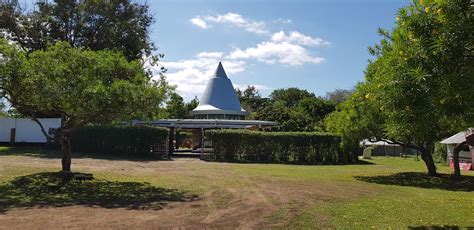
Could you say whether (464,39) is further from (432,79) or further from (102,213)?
(102,213)

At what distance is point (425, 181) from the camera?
64.0 feet

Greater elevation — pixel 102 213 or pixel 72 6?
pixel 72 6

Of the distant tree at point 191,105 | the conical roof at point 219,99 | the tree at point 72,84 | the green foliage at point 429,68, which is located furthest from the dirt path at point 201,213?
the distant tree at point 191,105

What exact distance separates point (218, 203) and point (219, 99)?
3758cm

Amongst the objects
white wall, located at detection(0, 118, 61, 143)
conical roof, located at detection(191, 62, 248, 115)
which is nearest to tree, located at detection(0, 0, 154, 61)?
white wall, located at detection(0, 118, 61, 143)

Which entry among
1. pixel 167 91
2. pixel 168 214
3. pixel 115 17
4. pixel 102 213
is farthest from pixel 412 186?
pixel 115 17

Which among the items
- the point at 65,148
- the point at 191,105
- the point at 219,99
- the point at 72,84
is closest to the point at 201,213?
the point at 72,84

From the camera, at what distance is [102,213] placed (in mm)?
9766

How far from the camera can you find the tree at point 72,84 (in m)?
12.8

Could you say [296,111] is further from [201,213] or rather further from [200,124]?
[201,213]

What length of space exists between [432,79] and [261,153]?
22.6 m

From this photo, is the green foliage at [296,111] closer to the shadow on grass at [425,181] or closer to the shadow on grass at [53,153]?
the shadow on grass at [53,153]

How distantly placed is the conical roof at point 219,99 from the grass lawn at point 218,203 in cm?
3012

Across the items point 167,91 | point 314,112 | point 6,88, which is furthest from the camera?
point 314,112
